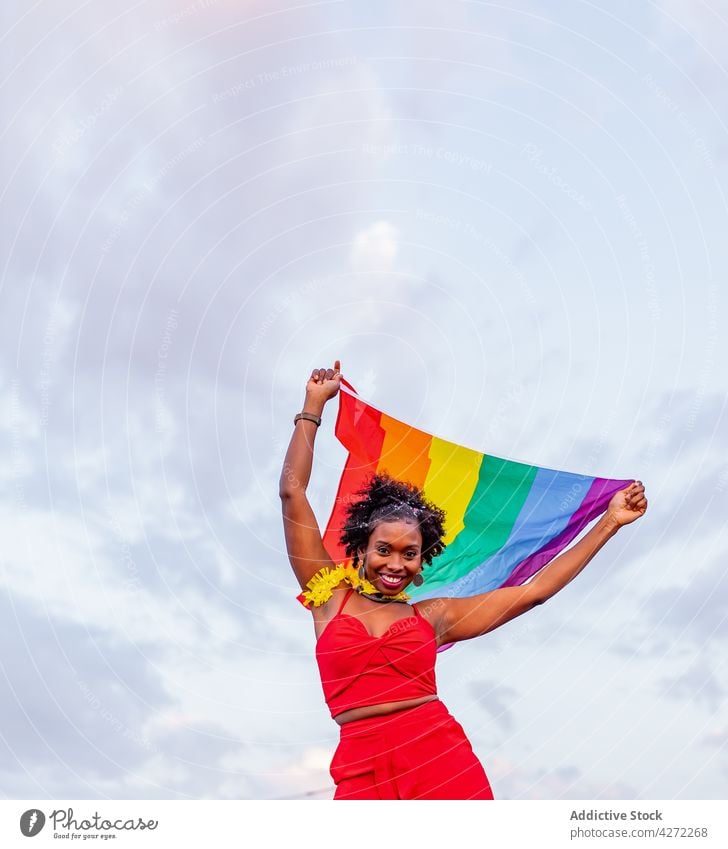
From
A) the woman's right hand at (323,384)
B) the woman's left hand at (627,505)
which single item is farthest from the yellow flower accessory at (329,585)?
the woman's left hand at (627,505)

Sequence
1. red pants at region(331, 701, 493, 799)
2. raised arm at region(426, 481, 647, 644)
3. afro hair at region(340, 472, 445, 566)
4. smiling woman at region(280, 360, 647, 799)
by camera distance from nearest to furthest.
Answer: red pants at region(331, 701, 493, 799), smiling woman at region(280, 360, 647, 799), raised arm at region(426, 481, 647, 644), afro hair at region(340, 472, 445, 566)

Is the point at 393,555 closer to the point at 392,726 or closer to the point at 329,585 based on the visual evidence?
the point at 329,585

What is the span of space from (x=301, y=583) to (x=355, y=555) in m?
0.75

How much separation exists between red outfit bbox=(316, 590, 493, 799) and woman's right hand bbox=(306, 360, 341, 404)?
2358 millimetres

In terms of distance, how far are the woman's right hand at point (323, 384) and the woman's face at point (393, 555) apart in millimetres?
1484

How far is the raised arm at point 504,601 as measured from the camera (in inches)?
436

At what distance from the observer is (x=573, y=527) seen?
12.4m

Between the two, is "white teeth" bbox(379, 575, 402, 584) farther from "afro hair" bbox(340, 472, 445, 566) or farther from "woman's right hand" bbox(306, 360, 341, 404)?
"woman's right hand" bbox(306, 360, 341, 404)

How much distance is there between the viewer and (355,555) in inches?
452

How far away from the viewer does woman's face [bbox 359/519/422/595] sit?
35.9 ft

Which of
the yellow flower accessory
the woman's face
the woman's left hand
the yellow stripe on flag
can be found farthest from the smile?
the woman's left hand

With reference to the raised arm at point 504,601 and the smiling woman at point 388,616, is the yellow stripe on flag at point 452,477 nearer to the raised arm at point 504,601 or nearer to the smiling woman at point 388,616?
the smiling woman at point 388,616
